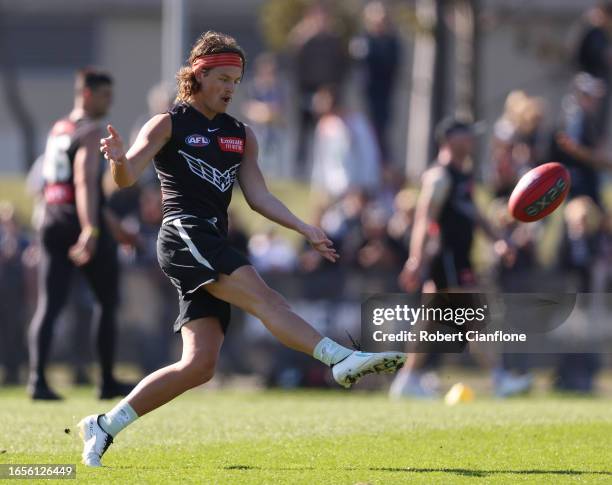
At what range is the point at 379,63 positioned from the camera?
2122 centimetres

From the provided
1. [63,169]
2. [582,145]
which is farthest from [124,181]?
[582,145]

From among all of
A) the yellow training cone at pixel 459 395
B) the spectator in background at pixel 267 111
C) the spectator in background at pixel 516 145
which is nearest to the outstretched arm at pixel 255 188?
the yellow training cone at pixel 459 395

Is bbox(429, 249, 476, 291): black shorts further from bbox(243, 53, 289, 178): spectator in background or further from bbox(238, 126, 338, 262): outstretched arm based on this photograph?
bbox(243, 53, 289, 178): spectator in background

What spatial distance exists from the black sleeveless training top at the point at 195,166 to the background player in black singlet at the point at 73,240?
3.26 meters

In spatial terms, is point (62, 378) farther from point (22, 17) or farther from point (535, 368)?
point (22, 17)

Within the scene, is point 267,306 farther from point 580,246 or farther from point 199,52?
point 580,246

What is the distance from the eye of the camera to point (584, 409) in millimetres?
10688

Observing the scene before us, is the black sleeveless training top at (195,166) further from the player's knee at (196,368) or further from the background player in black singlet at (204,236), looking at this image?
the player's knee at (196,368)

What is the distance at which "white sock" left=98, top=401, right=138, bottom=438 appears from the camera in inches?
291

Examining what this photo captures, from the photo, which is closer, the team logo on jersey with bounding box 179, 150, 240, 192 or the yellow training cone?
the team logo on jersey with bounding box 179, 150, 240, 192

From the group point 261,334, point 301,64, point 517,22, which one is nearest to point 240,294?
point 261,334

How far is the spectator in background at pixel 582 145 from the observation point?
15.8m

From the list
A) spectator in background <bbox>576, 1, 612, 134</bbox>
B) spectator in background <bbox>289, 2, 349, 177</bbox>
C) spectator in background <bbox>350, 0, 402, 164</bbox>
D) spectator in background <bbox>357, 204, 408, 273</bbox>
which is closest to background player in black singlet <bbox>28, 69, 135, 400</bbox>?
spectator in background <bbox>357, 204, 408, 273</bbox>

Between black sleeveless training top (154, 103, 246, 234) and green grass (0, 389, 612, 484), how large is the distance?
1.35 m
